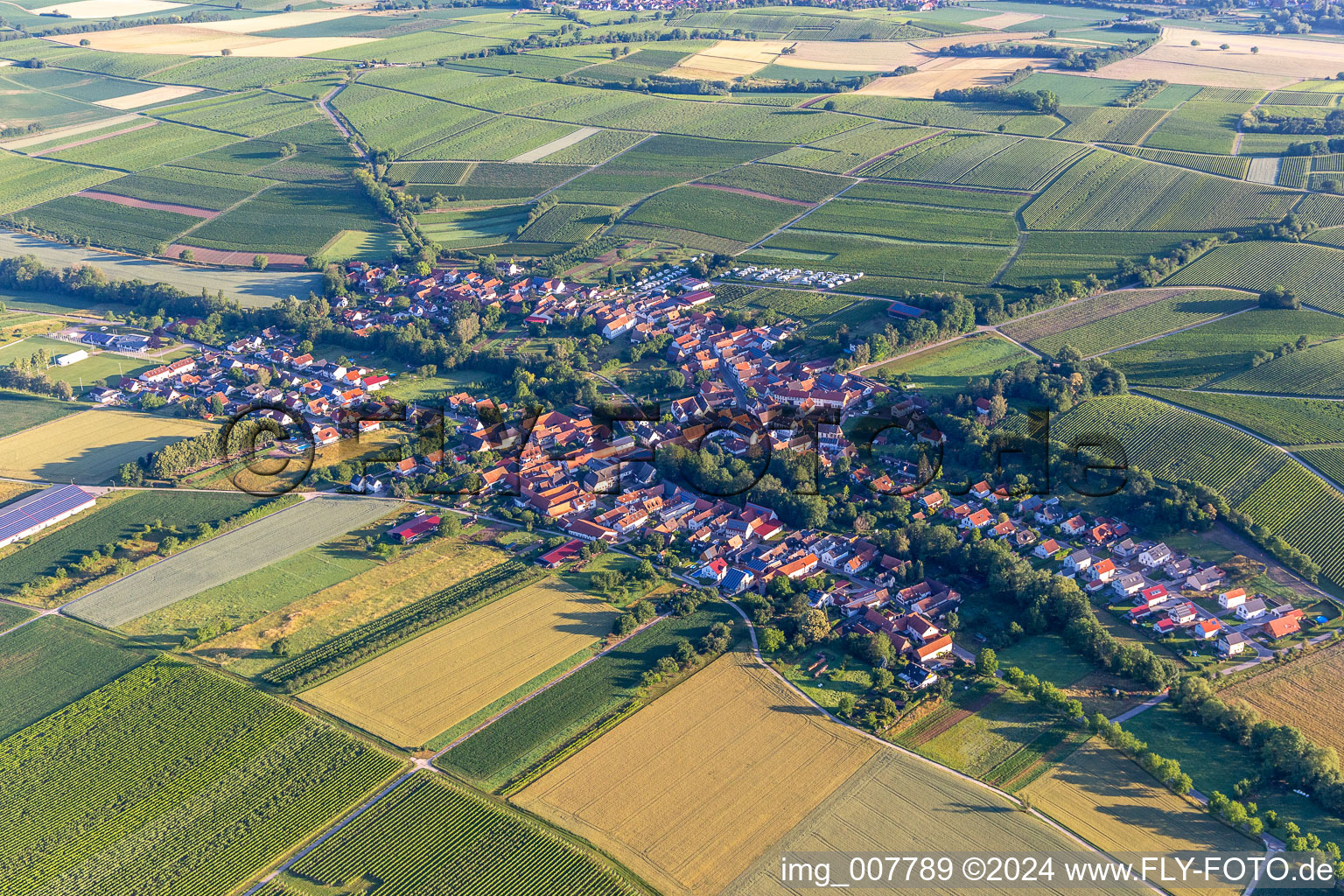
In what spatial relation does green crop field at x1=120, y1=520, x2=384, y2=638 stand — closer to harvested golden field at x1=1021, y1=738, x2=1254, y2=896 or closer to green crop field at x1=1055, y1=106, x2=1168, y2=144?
harvested golden field at x1=1021, y1=738, x2=1254, y2=896

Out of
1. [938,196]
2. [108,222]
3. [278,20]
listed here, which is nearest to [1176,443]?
[938,196]

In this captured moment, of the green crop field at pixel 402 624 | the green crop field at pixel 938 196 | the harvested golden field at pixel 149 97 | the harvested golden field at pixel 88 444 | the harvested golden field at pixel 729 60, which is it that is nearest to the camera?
the green crop field at pixel 402 624

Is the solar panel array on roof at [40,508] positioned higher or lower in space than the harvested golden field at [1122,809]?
higher

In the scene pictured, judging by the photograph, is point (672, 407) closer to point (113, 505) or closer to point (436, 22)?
point (113, 505)

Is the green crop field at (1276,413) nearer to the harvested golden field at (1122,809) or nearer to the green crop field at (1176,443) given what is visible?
the green crop field at (1176,443)

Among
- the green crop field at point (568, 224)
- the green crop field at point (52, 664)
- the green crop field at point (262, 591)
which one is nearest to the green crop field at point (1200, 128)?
the green crop field at point (568, 224)

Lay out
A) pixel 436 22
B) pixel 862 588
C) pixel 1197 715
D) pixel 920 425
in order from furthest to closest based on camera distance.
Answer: pixel 436 22 → pixel 920 425 → pixel 862 588 → pixel 1197 715

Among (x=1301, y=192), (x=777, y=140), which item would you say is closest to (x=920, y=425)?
(x=1301, y=192)

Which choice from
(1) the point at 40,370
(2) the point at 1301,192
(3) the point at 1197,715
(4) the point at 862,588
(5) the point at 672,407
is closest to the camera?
(3) the point at 1197,715
